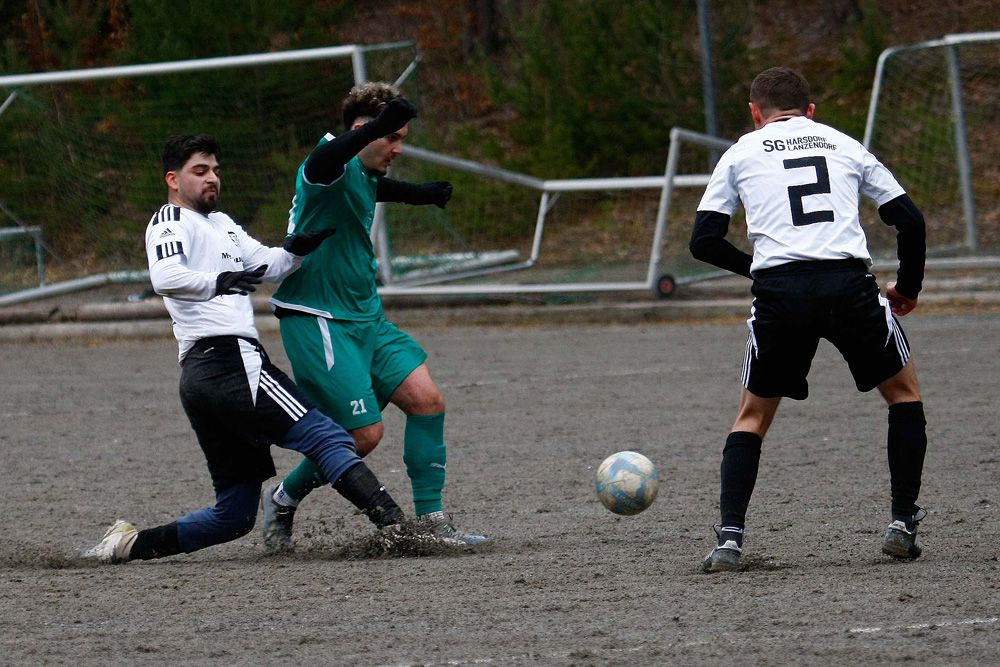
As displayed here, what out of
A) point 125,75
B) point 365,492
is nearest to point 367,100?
point 365,492

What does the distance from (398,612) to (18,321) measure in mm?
12022

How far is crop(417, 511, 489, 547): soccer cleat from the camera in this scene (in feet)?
17.3

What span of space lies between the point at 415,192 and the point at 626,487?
5.65 feet

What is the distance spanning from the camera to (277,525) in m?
5.53

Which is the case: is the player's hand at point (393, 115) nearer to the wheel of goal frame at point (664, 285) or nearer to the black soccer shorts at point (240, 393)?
the black soccer shorts at point (240, 393)

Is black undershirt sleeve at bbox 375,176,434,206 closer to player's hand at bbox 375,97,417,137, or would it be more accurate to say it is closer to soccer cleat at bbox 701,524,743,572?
player's hand at bbox 375,97,417,137

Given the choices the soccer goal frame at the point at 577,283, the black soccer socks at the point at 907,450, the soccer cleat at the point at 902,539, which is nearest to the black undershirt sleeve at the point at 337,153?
the black soccer socks at the point at 907,450

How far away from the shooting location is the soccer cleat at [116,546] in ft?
17.0

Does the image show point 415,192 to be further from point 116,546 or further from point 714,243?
point 116,546

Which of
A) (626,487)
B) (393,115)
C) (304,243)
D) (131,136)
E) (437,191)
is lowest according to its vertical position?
(626,487)

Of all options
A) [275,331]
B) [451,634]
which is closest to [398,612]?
[451,634]

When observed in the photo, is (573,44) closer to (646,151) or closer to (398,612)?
(646,151)

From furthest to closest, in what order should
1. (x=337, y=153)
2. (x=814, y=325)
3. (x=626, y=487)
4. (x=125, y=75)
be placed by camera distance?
(x=125, y=75) < (x=626, y=487) < (x=337, y=153) < (x=814, y=325)

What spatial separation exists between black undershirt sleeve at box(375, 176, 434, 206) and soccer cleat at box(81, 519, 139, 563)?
5.74ft
